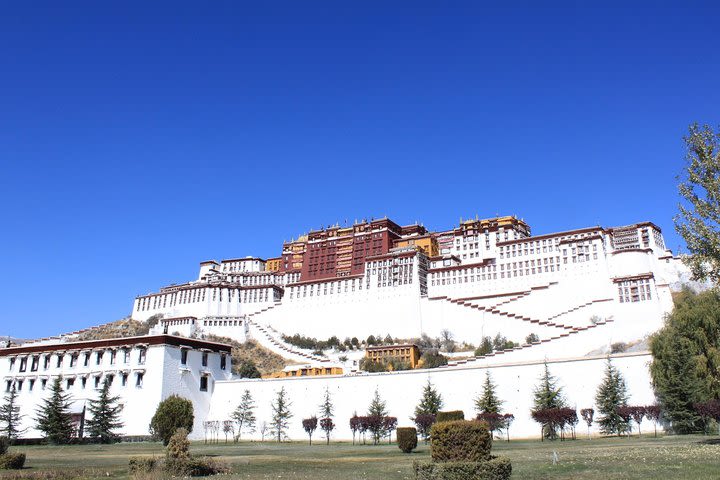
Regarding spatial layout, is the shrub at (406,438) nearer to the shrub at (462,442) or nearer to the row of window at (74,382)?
the shrub at (462,442)

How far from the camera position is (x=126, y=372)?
48062 millimetres

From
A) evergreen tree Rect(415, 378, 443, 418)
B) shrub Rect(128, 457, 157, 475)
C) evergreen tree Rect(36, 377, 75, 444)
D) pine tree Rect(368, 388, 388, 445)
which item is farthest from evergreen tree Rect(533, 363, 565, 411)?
evergreen tree Rect(36, 377, 75, 444)

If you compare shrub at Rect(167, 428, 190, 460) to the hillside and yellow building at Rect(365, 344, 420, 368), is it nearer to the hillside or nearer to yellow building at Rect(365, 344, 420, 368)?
yellow building at Rect(365, 344, 420, 368)

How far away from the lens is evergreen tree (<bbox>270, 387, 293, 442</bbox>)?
4559cm

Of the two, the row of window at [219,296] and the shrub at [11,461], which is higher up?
the row of window at [219,296]

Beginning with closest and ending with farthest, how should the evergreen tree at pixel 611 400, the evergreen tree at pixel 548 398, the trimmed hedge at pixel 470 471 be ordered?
the trimmed hedge at pixel 470 471, the evergreen tree at pixel 611 400, the evergreen tree at pixel 548 398

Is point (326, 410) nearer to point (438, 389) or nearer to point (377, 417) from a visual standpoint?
point (377, 417)

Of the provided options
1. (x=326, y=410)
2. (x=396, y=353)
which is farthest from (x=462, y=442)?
(x=396, y=353)

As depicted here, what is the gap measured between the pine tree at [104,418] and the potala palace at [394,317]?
3.57ft

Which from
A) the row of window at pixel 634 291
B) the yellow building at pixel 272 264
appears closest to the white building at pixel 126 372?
the row of window at pixel 634 291

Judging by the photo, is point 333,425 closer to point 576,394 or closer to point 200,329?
point 576,394

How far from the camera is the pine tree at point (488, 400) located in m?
37.4

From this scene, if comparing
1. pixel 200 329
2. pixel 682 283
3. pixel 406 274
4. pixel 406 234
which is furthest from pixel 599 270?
pixel 200 329

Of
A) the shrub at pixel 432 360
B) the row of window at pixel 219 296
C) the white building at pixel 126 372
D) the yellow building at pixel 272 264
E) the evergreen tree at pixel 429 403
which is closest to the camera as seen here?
the evergreen tree at pixel 429 403
